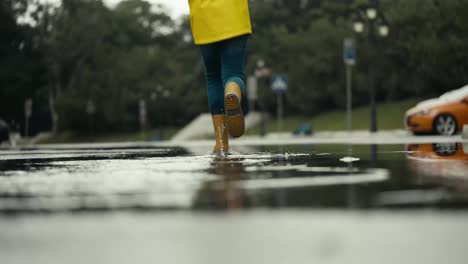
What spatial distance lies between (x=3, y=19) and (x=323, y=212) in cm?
6798

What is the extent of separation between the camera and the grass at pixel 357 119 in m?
41.5

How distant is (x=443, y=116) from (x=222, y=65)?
39.6 feet

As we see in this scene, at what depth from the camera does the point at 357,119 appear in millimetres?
46000

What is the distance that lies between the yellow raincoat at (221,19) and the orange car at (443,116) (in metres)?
11.9

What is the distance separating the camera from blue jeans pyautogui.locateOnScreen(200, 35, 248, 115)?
828 centimetres

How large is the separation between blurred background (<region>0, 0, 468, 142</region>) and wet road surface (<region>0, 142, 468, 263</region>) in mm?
31143

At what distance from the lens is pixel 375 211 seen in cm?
306

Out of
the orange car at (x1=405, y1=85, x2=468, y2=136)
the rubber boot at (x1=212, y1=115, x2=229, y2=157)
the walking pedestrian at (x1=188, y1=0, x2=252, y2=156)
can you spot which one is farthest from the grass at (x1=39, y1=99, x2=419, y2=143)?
the walking pedestrian at (x1=188, y1=0, x2=252, y2=156)

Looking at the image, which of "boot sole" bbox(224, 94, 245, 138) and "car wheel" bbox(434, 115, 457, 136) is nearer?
"boot sole" bbox(224, 94, 245, 138)

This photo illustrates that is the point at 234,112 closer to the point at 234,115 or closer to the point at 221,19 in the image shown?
the point at 234,115

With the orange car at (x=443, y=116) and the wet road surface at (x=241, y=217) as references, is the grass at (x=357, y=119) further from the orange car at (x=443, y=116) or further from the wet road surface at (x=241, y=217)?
the wet road surface at (x=241, y=217)

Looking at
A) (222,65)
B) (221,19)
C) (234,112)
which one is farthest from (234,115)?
(221,19)

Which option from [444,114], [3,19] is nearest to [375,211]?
[444,114]

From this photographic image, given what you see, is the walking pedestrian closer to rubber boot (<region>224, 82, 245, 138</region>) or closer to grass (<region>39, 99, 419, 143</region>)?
rubber boot (<region>224, 82, 245, 138</region>)
